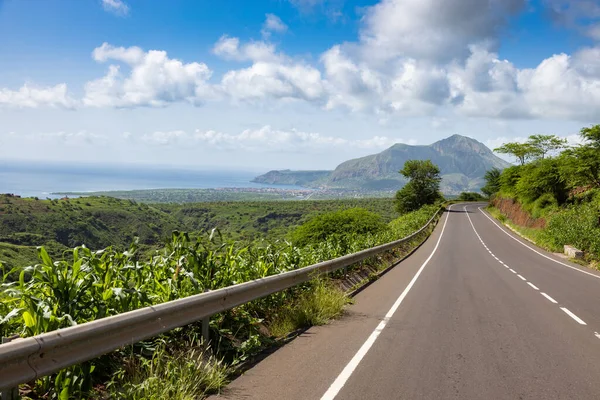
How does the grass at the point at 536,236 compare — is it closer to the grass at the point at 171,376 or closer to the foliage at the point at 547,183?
the foliage at the point at 547,183

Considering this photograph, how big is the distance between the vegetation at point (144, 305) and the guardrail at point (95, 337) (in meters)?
0.27

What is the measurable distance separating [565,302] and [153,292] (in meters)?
10.5

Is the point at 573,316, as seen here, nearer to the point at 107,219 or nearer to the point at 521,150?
the point at 521,150

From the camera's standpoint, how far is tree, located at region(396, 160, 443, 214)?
97.4m

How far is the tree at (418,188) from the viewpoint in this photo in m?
97.4

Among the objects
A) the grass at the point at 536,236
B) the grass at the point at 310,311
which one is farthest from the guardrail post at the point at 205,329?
the grass at the point at 536,236

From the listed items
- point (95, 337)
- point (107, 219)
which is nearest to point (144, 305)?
point (95, 337)

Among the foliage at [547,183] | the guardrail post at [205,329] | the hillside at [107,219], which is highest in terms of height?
the foliage at [547,183]

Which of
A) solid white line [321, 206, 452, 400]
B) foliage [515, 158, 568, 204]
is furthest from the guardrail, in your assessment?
foliage [515, 158, 568, 204]

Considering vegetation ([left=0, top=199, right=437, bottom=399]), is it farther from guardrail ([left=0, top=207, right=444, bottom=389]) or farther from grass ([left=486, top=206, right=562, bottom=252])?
grass ([left=486, top=206, right=562, bottom=252])

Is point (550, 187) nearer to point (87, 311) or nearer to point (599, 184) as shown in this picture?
point (599, 184)

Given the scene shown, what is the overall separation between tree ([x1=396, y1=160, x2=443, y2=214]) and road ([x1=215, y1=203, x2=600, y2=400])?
86.2m

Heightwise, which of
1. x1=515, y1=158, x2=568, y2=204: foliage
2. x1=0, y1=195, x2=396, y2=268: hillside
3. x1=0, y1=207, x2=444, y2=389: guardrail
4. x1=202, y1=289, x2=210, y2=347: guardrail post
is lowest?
x1=0, y1=195, x2=396, y2=268: hillside

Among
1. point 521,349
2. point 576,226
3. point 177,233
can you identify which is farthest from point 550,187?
point 177,233
